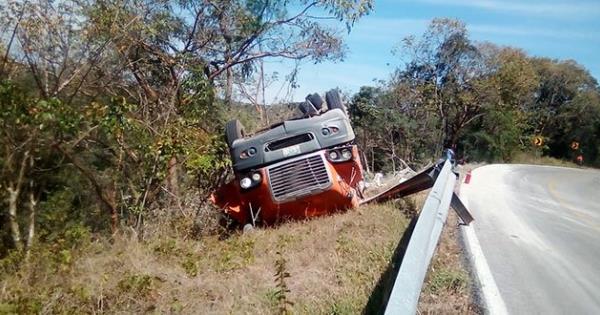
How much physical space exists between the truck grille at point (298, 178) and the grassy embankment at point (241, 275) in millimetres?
718

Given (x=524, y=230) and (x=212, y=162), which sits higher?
(x=212, y=162)

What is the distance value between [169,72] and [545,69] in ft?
173

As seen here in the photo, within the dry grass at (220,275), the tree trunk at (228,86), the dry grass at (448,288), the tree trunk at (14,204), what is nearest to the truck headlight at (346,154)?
the dry grass at (220,275)

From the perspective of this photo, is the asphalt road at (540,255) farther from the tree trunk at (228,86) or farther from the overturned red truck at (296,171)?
the tree trunk at (228,86)

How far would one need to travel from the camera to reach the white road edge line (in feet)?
12.2

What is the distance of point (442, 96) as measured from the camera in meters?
36.9

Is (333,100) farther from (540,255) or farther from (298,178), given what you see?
(540,255)

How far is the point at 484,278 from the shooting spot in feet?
14.3

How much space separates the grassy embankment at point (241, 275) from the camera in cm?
392

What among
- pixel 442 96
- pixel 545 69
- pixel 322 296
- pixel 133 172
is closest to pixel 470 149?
pixel 442 96

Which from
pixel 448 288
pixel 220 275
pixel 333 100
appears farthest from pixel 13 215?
pixel 448 288

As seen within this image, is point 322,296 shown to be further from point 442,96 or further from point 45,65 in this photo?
point 442,96

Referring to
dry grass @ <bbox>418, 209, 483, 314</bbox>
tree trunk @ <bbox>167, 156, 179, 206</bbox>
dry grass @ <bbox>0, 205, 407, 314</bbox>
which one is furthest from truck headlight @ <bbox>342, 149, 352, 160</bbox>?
tree trunk @ <bbox>167, 156, 179, 206</bbox>

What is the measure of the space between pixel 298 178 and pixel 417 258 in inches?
149
